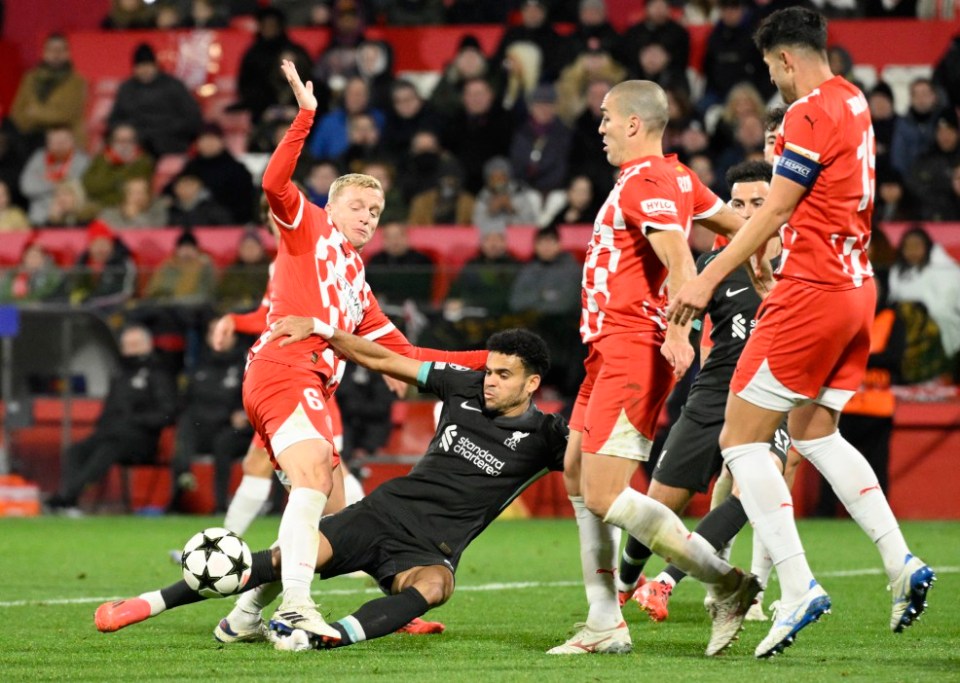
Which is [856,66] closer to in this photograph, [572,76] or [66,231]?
[572,76]

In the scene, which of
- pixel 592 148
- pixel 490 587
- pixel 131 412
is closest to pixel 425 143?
pixel 592 148

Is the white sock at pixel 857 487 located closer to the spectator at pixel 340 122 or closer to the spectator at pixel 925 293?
the spectator at pixel 925 293

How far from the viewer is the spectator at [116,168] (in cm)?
1738

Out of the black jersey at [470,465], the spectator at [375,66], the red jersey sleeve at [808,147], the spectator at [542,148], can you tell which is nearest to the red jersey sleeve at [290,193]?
the black jersey at [470,465]

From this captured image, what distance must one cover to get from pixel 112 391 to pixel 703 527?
28.2ft

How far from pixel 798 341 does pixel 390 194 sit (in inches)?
433

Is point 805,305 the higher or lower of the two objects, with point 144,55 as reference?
lower

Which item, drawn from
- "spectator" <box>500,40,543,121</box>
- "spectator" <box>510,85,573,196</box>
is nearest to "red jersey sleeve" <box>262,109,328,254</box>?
"spectator" <box>510,85,573,196</box>

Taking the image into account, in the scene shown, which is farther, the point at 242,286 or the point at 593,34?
the point at 593,34

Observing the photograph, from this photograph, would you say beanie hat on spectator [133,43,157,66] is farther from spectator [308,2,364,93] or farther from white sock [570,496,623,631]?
white sock [570,496,623,631]

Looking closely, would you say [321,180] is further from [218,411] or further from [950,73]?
[950,73]

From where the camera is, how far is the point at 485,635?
634 centimetres

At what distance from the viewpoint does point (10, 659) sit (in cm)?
550

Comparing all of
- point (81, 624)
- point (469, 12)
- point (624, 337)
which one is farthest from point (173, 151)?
point (624, 337)
